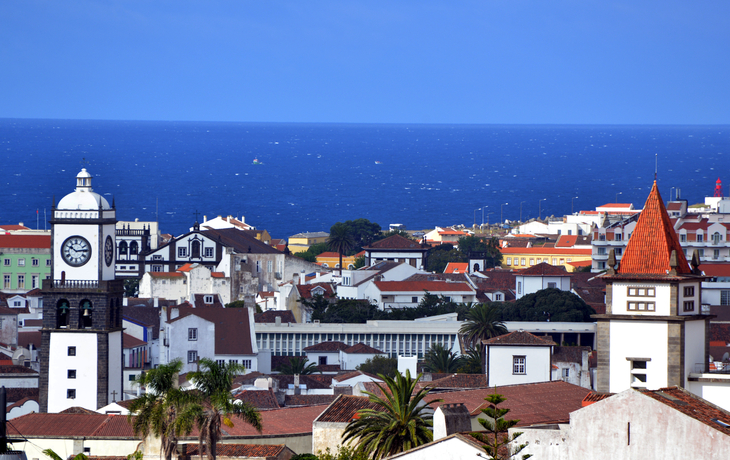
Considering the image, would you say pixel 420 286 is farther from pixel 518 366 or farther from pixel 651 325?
pixel 651 325

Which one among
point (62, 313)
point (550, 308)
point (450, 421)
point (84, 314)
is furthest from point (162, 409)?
point (550, 308)

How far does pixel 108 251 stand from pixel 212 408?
2202cm

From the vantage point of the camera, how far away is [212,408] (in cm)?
3369

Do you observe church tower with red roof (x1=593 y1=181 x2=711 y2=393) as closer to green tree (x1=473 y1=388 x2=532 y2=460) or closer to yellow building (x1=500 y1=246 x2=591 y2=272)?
green tree (x1=473 y1=388 x2=532 y2=460)

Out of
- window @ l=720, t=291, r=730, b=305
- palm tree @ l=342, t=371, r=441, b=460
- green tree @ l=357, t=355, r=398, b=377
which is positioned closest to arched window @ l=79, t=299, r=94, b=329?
palm tree @ l=342, t=371, r=441, b=460

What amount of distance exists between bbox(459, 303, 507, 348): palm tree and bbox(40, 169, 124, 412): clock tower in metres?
30.3

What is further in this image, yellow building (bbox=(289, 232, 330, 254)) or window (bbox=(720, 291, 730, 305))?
yellow building (bbox=(289, 232, 330, 254))

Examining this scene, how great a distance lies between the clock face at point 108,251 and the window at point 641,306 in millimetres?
23103

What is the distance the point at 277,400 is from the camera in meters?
53.2

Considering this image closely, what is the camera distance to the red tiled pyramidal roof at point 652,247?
124ft

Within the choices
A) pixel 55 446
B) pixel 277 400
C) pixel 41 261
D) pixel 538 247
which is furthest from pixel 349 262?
pixel 55 446

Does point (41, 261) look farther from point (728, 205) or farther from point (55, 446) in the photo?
point (55, 446)

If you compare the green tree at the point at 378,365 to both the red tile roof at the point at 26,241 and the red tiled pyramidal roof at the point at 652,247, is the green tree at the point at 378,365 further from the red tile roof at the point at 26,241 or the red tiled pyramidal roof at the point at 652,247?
the red tile roof at the point at 26,241

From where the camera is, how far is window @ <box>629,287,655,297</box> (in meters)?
37.0
